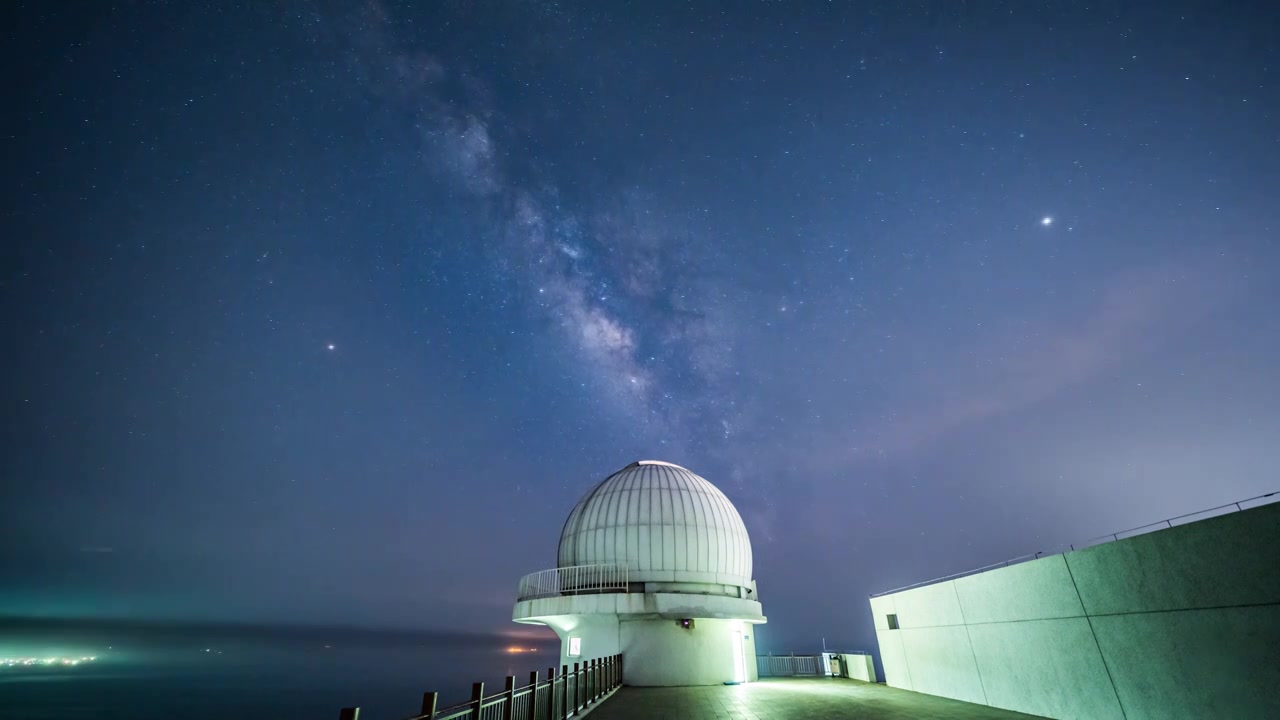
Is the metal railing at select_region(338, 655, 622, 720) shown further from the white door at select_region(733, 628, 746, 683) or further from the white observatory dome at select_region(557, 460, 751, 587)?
the white door at select_region(733, 628, 746, 683)

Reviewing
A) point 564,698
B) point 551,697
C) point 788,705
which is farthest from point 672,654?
point 551,697

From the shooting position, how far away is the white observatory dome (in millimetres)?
25578

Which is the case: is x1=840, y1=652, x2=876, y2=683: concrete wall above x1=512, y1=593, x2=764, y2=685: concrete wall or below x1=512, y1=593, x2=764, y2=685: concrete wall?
below

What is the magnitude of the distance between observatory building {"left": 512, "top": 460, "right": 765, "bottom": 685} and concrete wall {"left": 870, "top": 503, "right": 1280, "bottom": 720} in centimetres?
1126

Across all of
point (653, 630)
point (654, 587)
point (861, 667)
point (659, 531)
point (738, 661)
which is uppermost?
point (659, 531)

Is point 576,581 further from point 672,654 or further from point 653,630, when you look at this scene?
point 672,654

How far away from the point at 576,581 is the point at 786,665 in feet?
47.5

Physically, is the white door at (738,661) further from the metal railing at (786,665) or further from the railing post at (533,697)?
the railing post at (533,697)

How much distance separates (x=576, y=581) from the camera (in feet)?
81.5

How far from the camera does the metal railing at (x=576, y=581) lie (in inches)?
960

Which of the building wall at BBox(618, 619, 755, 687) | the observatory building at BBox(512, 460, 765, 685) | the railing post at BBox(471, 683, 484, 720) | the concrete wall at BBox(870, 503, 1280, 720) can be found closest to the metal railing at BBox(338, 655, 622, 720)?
the railing post at BBox(471, 683, 484, 720)

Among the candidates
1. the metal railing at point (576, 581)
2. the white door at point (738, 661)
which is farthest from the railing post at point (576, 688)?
the white door at point (738, 661)

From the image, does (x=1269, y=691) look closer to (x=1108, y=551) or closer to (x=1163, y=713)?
(x=1163, y=713)

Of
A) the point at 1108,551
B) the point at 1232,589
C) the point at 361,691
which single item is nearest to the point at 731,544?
the point at 1108,551
